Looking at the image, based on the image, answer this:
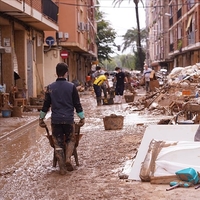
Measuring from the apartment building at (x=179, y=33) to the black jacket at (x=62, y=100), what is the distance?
34191 mm

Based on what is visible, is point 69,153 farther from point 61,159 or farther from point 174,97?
point 174,97

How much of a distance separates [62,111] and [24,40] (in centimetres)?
1580

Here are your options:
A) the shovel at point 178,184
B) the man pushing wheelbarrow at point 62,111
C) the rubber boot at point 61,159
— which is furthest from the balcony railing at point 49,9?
the shovel at point 178,184

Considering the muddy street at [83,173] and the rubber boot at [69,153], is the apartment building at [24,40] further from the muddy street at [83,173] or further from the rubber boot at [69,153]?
the rubber boot at [69,153]

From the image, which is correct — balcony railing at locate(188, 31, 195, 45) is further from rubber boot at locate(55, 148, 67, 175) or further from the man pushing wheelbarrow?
rubber boot at locate(55, 148, 67, 175)

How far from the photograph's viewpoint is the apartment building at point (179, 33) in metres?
43.5

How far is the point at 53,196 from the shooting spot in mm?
6594

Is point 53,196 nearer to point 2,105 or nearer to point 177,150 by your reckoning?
point 177,150

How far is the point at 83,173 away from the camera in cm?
794

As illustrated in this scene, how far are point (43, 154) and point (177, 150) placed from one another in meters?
3.71

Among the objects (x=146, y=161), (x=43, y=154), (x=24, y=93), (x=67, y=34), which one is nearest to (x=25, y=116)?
(x=24, y=93)

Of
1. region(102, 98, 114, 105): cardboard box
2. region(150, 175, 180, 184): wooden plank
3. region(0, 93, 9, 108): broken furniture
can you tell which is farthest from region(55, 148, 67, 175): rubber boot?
region(102, 98, 114, 105): cardboard box

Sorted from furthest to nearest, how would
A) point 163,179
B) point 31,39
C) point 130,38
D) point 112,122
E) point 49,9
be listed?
point 130,38 → point 49,9 → point 31,39 → point 112,122 → point 163,179

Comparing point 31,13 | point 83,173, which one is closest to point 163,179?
point 83,173
